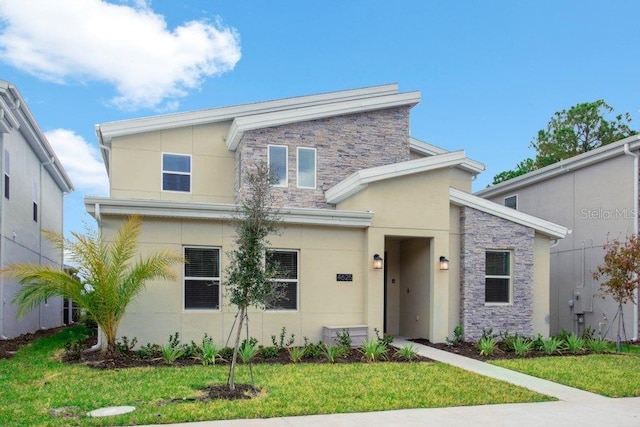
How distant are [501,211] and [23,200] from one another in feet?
47.9

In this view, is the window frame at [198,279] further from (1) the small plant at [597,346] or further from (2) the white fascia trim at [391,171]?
(1) the small plant at [597,346]

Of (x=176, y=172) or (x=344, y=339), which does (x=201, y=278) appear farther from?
(x=176, y=172)

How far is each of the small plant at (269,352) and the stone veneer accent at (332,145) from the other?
4.51 metres

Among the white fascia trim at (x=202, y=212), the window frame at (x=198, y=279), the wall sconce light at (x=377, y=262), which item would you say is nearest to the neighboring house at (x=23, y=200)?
the white fascia trim at (x=202, y=212)

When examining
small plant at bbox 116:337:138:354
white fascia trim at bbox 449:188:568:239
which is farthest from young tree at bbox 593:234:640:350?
small plant at bbox 116:337:138:354

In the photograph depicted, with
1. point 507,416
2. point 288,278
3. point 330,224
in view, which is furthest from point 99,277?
point 507,416

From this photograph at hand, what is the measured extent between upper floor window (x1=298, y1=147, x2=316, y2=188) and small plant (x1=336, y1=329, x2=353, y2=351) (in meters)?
4.74

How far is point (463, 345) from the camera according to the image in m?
13.6

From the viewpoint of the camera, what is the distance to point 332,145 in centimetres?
1598

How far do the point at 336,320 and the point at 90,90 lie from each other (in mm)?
10003

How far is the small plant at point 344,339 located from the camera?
1244 centimetres

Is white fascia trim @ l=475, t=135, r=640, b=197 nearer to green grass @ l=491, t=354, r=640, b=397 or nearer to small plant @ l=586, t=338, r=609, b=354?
small plant @ l=586, t=338, r=609, b=354

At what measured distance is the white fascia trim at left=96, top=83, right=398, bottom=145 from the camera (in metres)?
15.4

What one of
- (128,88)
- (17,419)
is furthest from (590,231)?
(17,419)
